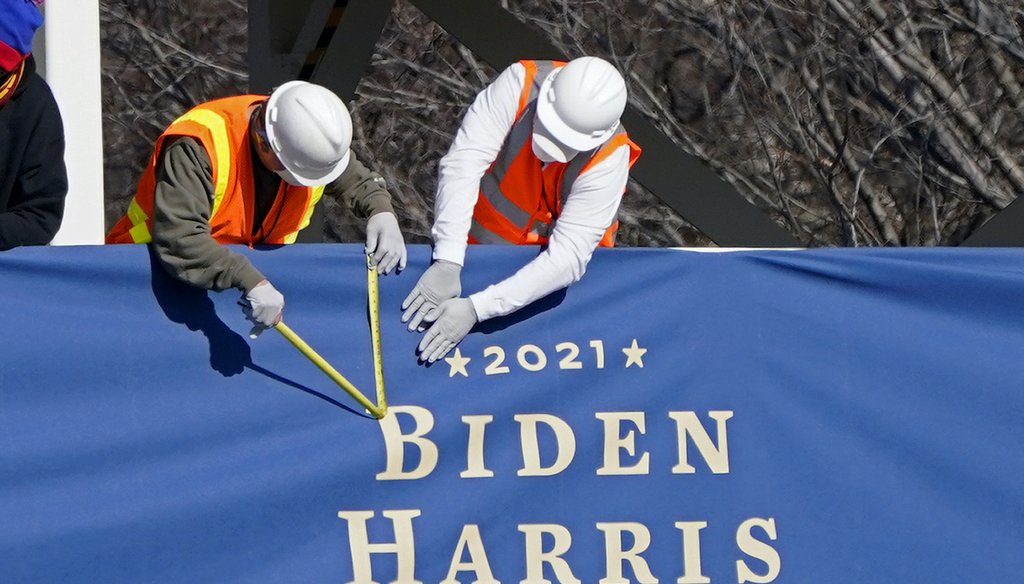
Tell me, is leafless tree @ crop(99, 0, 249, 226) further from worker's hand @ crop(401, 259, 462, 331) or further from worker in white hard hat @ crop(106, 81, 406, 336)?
worker's hand @ crop(401, 259, 462, 331)

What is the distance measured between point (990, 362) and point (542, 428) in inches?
49.2

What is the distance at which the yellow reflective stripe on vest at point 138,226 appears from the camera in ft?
15.4

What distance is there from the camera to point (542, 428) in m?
4.62

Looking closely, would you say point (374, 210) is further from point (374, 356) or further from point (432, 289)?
point (374, 356)

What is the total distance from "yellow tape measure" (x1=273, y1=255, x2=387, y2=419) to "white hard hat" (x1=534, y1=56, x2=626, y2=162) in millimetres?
599

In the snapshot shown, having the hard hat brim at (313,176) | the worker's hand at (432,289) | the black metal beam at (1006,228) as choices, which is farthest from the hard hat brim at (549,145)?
the black metal beam at (1006,228)

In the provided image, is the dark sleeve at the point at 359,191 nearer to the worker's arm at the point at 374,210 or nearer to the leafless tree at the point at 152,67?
the worker's arm at the point at 374,210

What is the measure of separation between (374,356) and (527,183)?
713 millimetres

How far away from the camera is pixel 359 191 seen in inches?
187

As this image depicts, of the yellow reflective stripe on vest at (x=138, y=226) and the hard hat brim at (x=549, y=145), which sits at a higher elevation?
the hard hat brim at (x=549, y=145)

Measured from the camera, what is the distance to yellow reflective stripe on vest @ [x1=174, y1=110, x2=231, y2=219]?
4.40 meters

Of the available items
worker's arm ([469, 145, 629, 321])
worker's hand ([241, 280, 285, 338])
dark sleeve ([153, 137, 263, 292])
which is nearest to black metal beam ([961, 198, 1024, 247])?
worker's arm ([469, 145, 629, 321])

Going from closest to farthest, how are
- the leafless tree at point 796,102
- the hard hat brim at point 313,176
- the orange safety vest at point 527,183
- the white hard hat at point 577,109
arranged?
the hard hat brim at point 313,176 → the white hard hat at point 577,109 → the orange safety vest at point 527,183 → the leafless tree at point 796,102

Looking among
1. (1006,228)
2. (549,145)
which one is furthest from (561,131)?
(1006,228)
